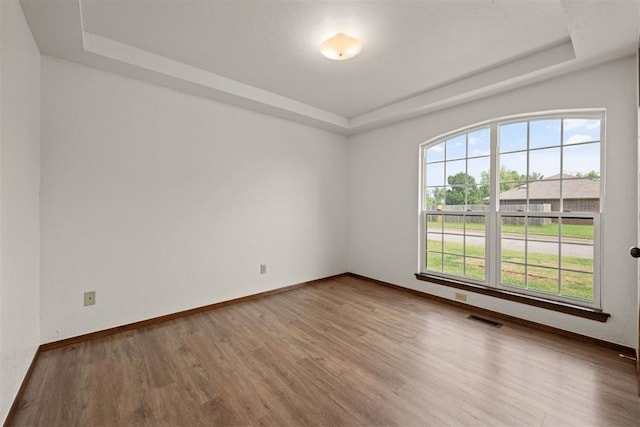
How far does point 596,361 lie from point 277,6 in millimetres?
3674

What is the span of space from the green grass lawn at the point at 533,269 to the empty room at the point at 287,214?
2 centimetres

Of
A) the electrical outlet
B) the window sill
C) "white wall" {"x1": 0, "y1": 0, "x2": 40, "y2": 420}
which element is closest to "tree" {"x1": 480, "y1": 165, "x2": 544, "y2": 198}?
the window sill

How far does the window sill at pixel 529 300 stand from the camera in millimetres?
2457

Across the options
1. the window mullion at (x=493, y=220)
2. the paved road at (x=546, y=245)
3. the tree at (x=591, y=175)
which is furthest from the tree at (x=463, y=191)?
the tree at (x=591, y=175)

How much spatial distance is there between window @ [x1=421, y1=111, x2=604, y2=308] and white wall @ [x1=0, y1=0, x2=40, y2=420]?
3996 mm

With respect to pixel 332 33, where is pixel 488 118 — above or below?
below

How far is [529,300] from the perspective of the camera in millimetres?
2818

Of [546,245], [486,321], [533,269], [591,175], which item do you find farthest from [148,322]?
[591,175]

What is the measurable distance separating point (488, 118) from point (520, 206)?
107 centimetres

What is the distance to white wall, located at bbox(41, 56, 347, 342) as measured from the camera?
7.80ft

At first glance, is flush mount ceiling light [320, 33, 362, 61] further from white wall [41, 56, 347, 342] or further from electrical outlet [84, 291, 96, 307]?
electrical outlet [84, 291, 96, 307]

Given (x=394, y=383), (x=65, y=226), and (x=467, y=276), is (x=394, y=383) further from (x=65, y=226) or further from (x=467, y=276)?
(x=65, y=226)

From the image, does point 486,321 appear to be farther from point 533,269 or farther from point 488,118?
point 488,118

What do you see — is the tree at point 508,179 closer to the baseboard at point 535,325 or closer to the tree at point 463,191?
the tree at point 463,191
